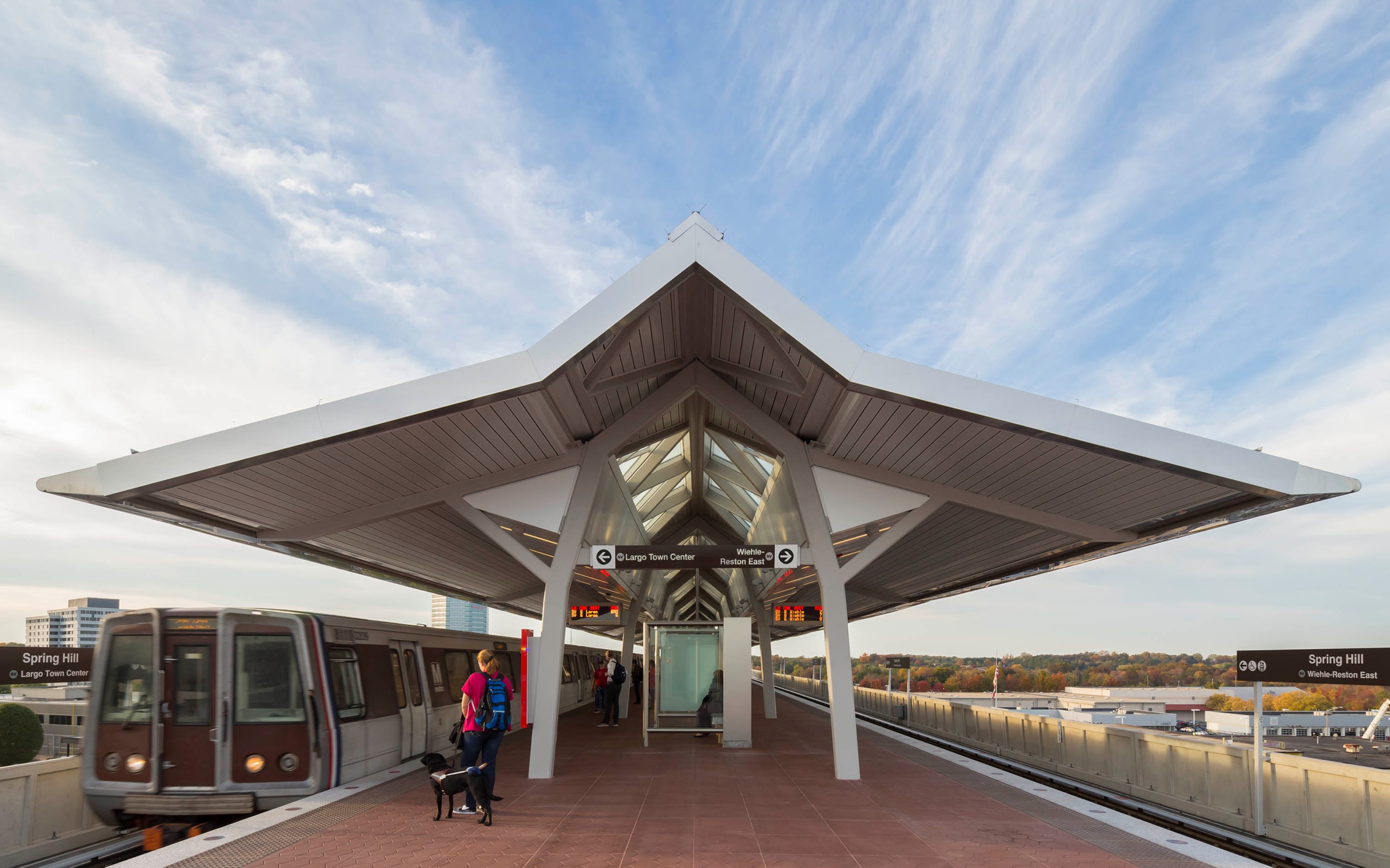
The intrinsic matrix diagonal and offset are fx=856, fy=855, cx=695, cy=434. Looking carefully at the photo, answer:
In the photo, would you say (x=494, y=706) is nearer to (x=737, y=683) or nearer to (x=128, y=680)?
(x=128, y=680)

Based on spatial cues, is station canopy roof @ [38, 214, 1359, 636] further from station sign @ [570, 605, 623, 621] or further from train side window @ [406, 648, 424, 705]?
station sign @ [570, 605, 623, 621]

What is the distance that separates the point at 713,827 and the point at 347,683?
5.17 meters

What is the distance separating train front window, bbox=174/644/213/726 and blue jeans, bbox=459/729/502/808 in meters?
3.09

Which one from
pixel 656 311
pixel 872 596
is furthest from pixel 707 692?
pixel 872 596

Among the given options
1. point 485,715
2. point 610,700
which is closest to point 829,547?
point 485,715

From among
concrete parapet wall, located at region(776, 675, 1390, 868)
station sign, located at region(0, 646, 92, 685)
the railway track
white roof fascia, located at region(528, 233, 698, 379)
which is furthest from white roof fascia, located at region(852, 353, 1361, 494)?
station sign, located at region(0, 646, 92, 685)

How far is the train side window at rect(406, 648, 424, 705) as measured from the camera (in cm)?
1352

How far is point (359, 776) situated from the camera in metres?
11.2

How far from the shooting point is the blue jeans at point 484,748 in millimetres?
8969

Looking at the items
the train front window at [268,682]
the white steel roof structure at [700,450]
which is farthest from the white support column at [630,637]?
the train front window at [268,682]

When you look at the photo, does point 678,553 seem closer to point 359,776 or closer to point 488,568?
point 359,776

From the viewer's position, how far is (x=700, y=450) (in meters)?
19.7

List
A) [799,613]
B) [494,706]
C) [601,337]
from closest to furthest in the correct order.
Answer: [494,706], [601,337], [799,613]

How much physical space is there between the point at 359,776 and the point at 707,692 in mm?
7705
